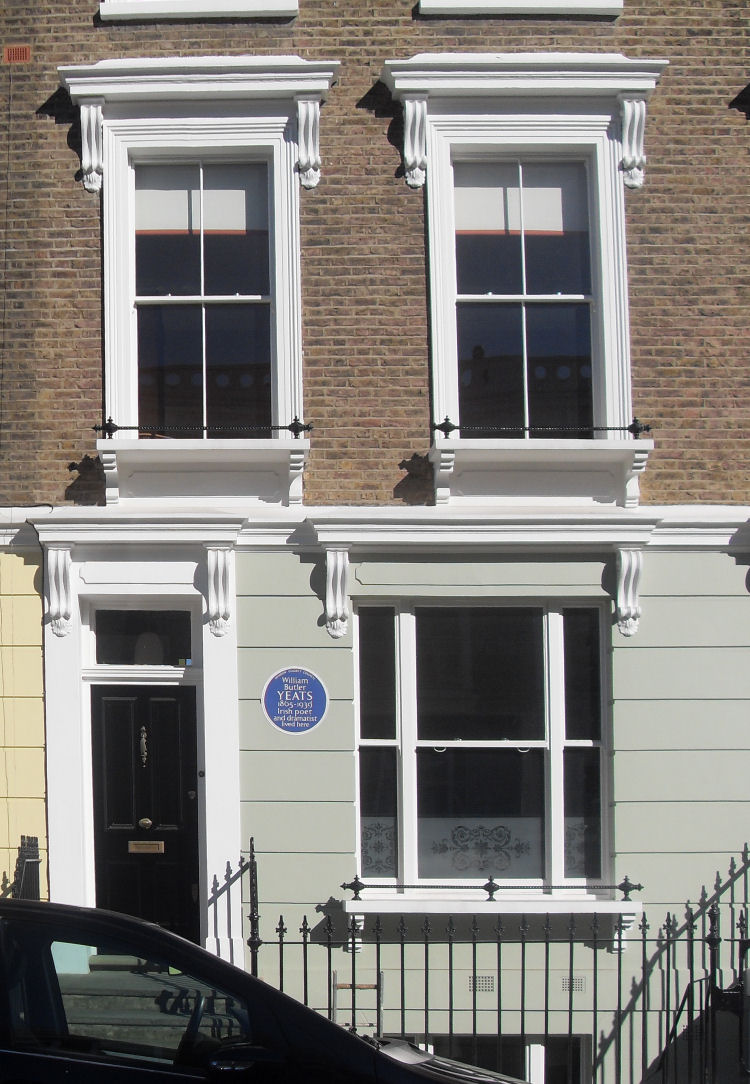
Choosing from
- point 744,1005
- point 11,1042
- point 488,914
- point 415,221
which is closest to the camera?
point 11,1042

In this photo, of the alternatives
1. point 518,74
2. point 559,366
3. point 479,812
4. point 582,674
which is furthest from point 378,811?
point 518,74

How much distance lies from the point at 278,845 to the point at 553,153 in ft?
17.6

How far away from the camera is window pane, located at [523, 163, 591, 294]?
7938 millimetres

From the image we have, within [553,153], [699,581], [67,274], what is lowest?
[699,581]

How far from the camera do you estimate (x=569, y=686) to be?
777 centimetres

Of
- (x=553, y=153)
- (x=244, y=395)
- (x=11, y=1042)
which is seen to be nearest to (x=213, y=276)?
(x=244, y=395)

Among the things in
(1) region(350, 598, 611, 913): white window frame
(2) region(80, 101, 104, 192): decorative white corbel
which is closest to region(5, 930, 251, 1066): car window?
(1) region(350, 598, 611, 913): white window frame

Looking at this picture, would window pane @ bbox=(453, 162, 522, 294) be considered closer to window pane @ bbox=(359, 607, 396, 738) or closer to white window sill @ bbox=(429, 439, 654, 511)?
white window sill @ bbox=(429, 439, 654, 511)

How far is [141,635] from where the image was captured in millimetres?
7875

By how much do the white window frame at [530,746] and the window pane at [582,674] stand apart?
0.05m

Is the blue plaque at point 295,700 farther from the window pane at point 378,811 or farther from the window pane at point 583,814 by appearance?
the window pane at point 583,814

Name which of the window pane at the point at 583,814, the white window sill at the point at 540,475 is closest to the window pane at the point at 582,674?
Answer: the window pane at the point at 583,814

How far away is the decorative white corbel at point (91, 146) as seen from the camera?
771cm

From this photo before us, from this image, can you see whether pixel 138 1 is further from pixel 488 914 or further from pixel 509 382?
pixel 488 914
